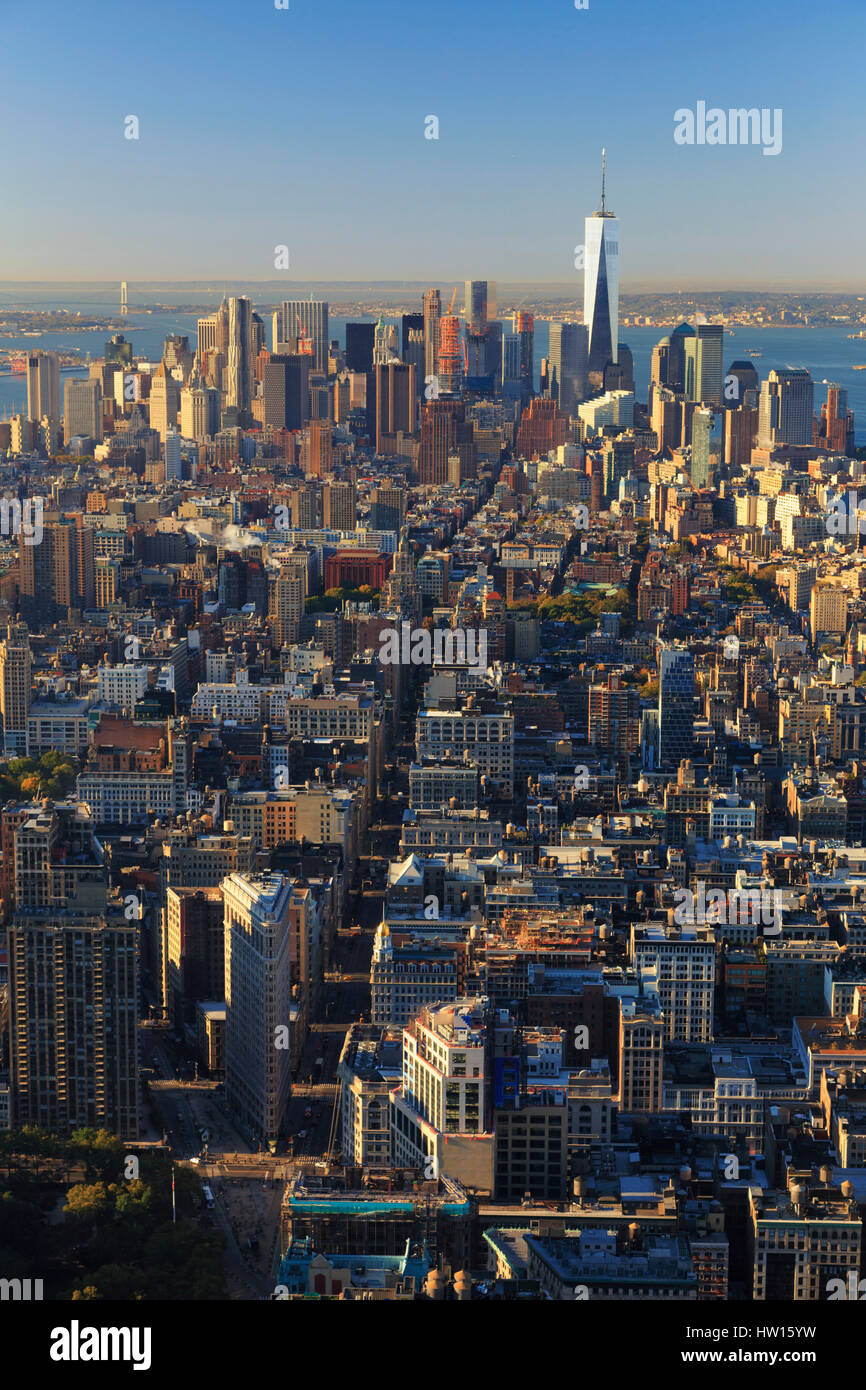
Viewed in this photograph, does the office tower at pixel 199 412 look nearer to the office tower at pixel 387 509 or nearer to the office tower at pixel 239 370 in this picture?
the office tower at pixel 239 370

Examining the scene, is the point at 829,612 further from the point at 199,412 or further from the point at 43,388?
the point at 199,412

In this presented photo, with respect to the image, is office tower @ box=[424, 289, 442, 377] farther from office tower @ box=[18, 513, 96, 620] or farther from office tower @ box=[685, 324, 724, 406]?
office tower @ box=[18, 513, 96, 620]

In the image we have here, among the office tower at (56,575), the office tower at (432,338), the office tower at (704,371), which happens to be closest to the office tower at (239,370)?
the office tower at (432,338)

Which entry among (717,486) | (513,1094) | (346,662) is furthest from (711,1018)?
(717,486)

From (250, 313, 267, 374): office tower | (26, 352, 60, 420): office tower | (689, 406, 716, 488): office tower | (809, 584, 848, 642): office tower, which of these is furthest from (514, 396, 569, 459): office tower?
(809, 584, 848, 642): office tower

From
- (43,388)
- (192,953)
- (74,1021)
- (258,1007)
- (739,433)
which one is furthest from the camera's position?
(739,433)

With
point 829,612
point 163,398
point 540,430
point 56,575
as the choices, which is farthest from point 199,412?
point 829,612
